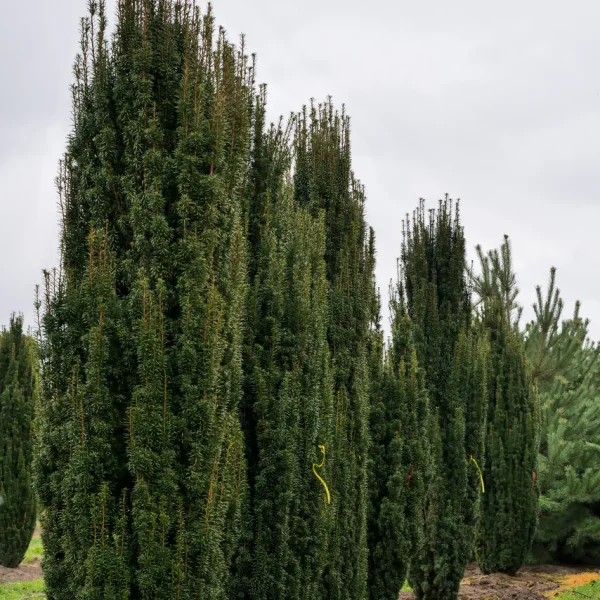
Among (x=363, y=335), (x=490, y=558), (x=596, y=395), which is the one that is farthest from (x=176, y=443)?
(x=596, y=395)

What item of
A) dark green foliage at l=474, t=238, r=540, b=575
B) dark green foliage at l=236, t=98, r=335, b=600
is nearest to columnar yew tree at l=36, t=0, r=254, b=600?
dark green foliage at l=236, t=98, r=335, b=600

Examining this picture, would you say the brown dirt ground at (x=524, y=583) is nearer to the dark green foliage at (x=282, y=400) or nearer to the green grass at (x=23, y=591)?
the green grass at (x=23, y=591)

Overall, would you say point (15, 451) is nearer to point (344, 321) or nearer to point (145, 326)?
Result: point (344, 321)

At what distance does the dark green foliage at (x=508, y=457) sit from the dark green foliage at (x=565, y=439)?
3.01ft

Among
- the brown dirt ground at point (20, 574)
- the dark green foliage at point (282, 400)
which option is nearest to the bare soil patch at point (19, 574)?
the brown dirt ground at point (20, 574)

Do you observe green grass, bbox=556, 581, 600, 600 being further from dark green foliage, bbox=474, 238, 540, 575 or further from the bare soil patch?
the bare soil patch

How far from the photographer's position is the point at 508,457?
1372 cm

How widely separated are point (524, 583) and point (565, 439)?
3.42 meters

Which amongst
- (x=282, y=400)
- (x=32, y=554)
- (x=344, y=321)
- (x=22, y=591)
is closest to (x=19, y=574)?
(x=22, y=591)

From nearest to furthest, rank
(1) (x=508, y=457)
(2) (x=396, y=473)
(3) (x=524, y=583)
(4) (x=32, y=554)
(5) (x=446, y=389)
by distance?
(2) (x=396, y=473) → (5) (x=446, y=389) → (3) (x=524, y=583) → (1) (x=508, y=457) → (4) (x=32, y=554)

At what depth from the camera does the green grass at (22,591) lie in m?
11.3

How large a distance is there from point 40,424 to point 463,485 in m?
7.37

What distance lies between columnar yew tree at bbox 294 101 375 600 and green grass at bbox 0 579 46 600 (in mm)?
6151

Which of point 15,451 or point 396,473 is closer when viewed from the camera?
point 396,473
